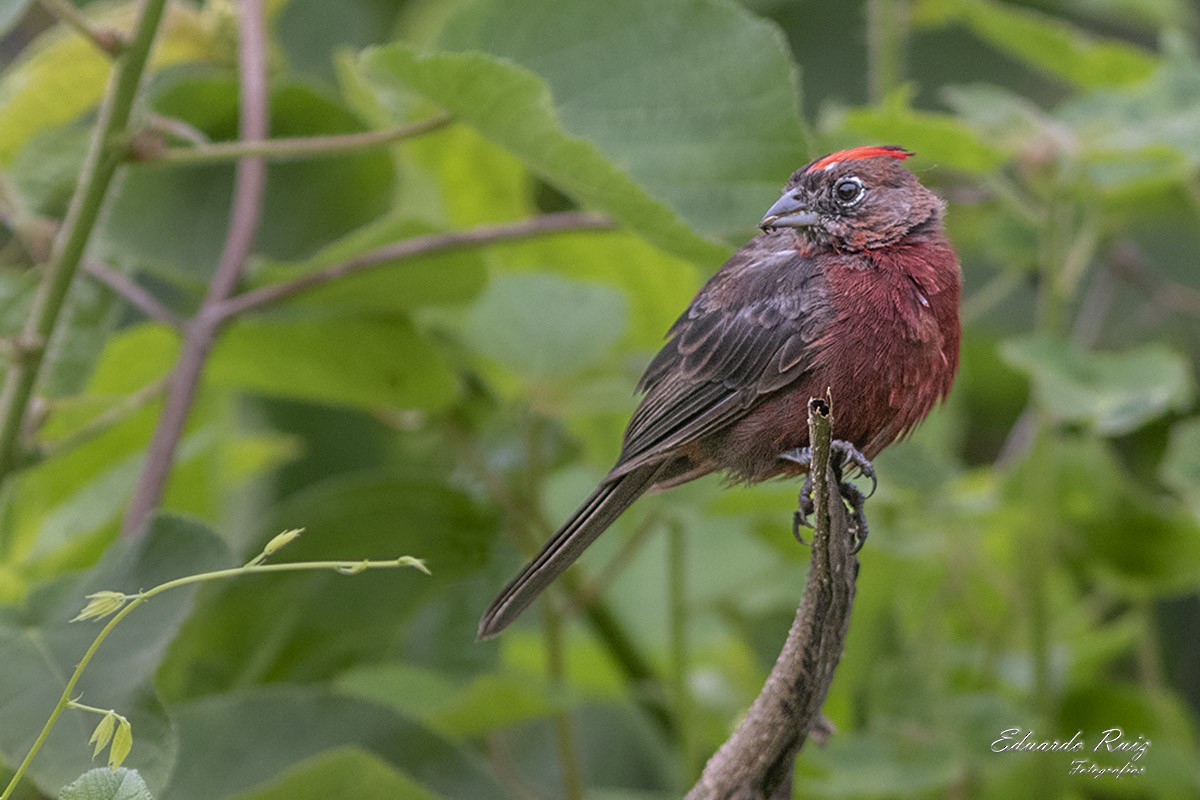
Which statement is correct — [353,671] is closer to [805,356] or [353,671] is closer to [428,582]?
[428,582]

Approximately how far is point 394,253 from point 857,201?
100cm

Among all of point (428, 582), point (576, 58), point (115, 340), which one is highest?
point (576, 58)

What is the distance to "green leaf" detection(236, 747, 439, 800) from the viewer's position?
5.44ft

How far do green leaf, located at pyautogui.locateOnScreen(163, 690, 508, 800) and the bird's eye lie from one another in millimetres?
1072

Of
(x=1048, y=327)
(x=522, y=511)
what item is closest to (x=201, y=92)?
(x=522, y=511)

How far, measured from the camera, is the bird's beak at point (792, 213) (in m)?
1.26

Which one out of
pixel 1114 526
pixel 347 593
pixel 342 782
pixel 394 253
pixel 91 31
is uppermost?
pixel 91 31

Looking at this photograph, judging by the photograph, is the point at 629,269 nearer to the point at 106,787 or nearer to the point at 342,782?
the point at 342,782

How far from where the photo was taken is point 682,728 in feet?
7.54

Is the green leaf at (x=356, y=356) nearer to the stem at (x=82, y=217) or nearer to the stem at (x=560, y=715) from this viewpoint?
the stem at (x=560, y=715)

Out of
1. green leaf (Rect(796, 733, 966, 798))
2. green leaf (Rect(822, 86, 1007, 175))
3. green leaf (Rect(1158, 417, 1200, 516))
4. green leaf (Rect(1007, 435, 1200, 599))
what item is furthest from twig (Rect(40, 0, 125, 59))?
green leaf (Rect(1158, 417, 1200, 516))

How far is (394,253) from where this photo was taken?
2158 millimetres

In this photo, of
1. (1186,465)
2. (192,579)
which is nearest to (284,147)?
(192,579)

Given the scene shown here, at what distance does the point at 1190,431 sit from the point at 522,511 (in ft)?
3.87
